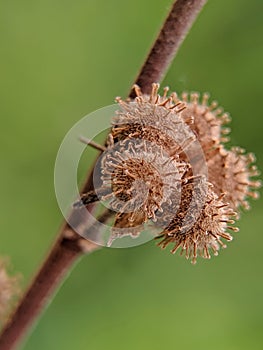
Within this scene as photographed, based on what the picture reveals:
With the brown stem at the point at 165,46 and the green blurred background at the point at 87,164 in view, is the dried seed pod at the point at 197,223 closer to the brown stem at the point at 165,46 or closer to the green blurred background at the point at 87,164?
the brown stem at the point at 165,46

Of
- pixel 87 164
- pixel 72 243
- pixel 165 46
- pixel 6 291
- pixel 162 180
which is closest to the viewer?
pixel 162 180

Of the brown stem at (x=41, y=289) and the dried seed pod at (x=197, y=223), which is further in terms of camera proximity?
the brown stem at (x=41, y=289)

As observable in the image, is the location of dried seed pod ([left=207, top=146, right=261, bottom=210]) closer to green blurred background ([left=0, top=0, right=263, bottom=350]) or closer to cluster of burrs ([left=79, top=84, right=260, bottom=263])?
cluster of burrs ([left=79, top=84, right=260, bottom=263])

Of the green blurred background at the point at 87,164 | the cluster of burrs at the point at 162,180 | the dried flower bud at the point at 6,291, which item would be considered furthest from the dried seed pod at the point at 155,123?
the green blurred background at the point at 87,164

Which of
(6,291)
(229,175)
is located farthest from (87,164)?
(229,175)

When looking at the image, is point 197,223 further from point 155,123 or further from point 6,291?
point 6,291

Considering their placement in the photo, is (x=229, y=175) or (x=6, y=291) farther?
(x=6, y=291)
